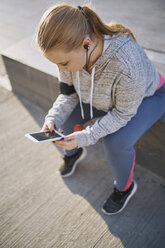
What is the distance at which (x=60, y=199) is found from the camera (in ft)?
5.78

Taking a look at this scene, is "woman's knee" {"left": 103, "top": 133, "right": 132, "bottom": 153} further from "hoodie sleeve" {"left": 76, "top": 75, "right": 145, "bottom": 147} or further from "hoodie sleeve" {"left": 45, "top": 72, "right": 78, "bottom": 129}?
"hoodie sleeve" {"left": 45, "top": 72, "right": 78, "bottom": 129}

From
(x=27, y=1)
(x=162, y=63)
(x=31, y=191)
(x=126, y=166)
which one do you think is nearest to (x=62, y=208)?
(x=31, y=191)

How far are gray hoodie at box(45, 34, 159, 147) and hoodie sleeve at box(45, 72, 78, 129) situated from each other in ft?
0.21

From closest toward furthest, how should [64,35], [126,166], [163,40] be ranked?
[64,35] → [126,166] → [163,40]

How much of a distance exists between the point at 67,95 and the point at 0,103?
4.27 feet

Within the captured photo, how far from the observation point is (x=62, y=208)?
1706 mm

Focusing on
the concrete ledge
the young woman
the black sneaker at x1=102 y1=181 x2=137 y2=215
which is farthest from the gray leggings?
the concrete ledge

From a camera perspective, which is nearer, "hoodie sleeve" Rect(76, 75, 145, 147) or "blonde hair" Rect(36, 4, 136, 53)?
"blonde hair" Rect(36, 4, 136, 53)

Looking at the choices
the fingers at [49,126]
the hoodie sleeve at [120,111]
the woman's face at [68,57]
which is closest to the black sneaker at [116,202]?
the hoodie sleeve at [120,111]

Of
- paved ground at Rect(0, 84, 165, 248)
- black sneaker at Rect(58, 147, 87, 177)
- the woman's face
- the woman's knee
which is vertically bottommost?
paved ground at Rect(0, 84, 165, 248)

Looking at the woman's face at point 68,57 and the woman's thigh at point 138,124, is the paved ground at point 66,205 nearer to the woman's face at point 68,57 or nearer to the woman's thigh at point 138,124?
the woman's thigh at point 138,124

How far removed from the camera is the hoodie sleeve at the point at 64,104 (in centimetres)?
164

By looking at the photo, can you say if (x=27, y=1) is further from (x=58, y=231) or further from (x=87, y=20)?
(x=58, y=231)

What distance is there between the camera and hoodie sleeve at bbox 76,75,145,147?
49.4 inches
